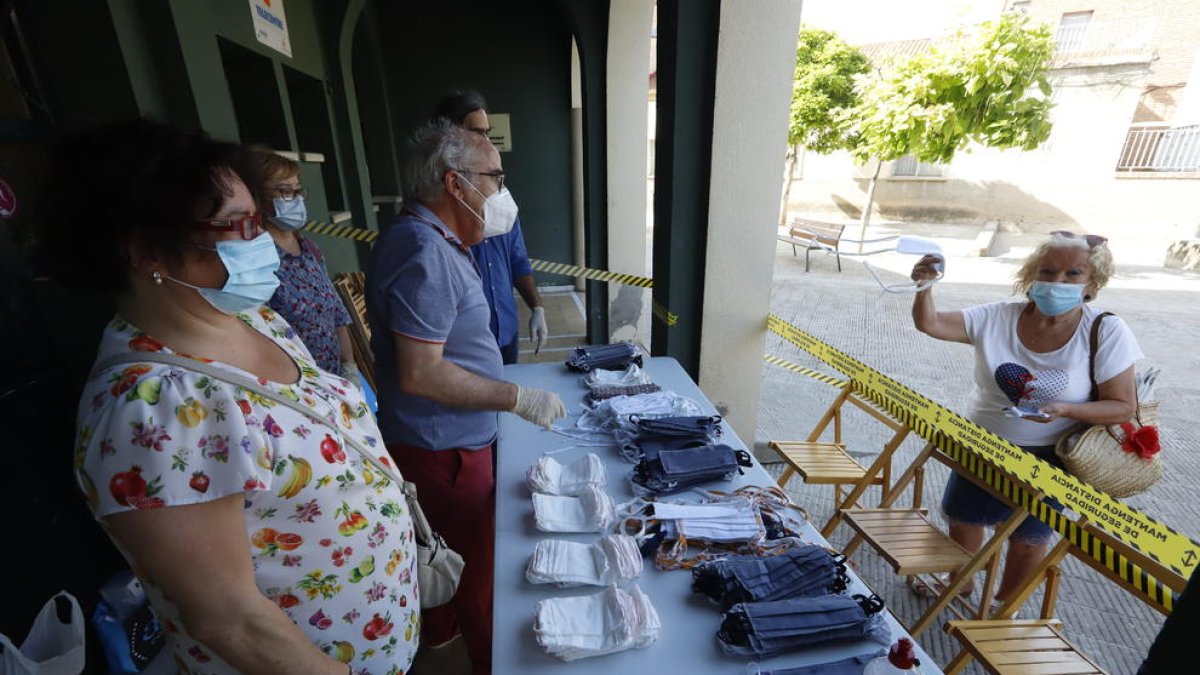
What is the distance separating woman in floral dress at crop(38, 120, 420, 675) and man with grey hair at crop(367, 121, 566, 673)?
1.47 feet

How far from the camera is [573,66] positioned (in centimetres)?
750

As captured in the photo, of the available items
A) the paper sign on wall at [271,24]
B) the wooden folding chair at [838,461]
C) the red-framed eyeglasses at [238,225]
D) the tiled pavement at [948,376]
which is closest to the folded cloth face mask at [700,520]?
the red-framed eyeglasses at [238,225]

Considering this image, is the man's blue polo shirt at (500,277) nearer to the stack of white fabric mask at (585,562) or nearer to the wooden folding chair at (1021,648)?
the stack of white fabric mask at (585,562)

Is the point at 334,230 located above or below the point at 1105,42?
Answer: below

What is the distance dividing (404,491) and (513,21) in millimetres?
7700

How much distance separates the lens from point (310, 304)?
2.49 metres

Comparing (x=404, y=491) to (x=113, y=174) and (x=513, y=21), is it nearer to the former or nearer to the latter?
(x=113, y=174)

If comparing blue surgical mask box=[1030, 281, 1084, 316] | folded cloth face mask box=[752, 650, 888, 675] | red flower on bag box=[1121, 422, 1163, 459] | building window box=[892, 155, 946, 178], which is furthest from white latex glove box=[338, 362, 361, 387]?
building window box=[892, 155, 946, 178]

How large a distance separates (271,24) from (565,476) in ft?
13.5

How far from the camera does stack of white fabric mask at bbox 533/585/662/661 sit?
1102 millimetres

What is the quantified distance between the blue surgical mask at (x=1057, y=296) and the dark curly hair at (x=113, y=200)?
2.76 metres

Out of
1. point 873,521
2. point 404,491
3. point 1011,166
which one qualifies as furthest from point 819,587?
point 1011,166

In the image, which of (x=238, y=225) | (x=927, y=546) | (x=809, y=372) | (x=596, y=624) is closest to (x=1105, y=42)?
(x=809, y=372)

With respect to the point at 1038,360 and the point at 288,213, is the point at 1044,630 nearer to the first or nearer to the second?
the point at 1038,360
